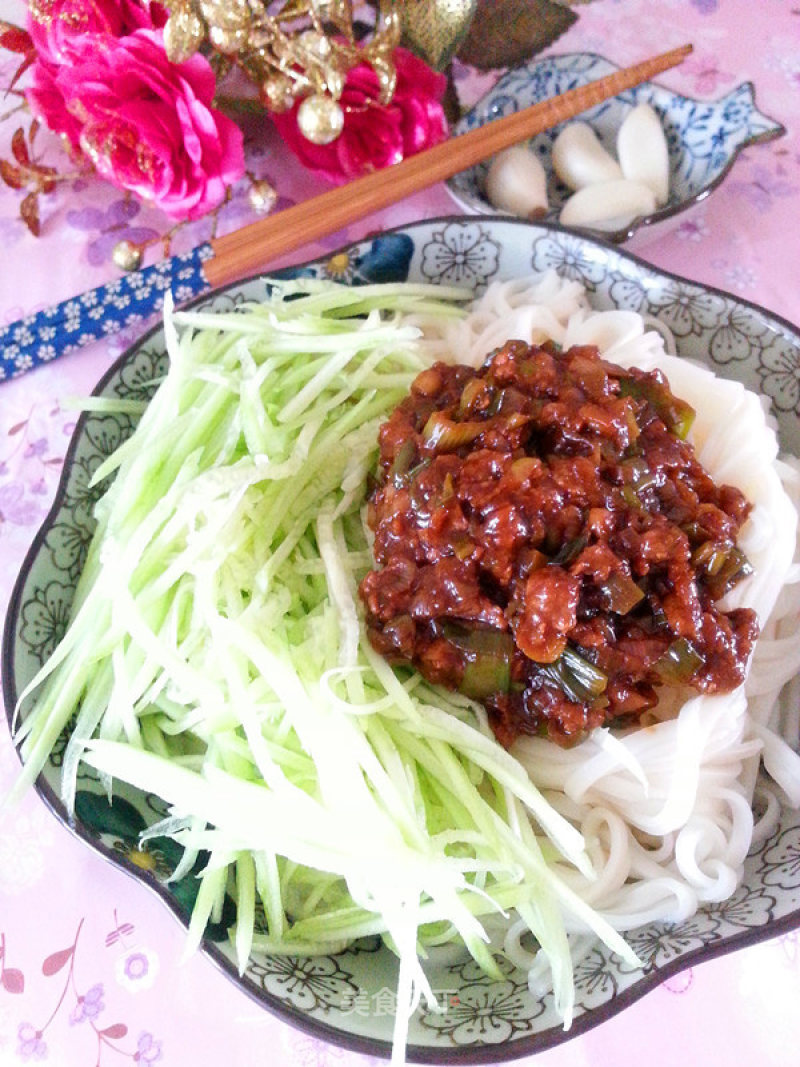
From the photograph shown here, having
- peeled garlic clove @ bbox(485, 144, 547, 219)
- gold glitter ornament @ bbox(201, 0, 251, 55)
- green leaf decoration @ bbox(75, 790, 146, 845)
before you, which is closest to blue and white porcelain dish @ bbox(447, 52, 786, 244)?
peeled garlic clove @ bbox(485, 144, 547, 219)

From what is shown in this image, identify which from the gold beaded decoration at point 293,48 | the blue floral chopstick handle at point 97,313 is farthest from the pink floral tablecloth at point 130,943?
the gold beaded decoration at point 293,48

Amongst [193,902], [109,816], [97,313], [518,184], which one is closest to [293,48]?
[518,184]

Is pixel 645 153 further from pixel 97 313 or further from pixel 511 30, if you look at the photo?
pixel 97 313

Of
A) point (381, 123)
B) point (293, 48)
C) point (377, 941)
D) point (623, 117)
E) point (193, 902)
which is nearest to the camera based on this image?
point (193, 902)

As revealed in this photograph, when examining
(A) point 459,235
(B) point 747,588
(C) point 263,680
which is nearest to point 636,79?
(A) point 459,235

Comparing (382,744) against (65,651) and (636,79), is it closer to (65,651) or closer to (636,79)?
(65,651)

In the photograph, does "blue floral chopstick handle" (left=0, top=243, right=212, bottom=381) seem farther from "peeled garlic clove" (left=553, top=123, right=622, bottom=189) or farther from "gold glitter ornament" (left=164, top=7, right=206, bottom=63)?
"peeled garlic clove" (left=553, top=123, right=622, bottom=189)
